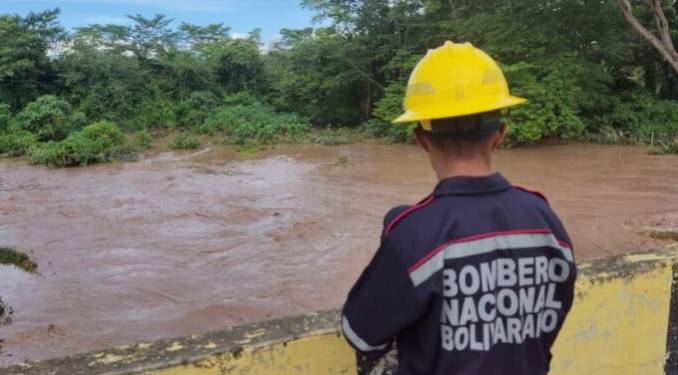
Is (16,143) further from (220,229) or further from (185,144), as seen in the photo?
(220,229)

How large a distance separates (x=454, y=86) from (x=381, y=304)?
47cm

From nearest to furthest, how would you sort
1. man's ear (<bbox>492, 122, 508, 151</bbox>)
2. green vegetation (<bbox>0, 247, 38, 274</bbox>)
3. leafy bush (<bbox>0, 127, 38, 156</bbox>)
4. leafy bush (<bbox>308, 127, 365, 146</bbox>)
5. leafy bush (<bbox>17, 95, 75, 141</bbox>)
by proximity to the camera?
man's ear (<bbox>492, 122, 508, 151</bbox>) → green vegetation (<bbox>0, 247, 38, 274</bbox>) → leafy bush (<bbox>0, 127, 38, 156</bbox>) → leafy bush (<bbox>17, 95, 75, 141</bbox>) → leafy bush (<bbox>308, 127, 365, 146</bbox>)

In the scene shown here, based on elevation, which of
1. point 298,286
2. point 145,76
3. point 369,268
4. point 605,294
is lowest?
point 298,286

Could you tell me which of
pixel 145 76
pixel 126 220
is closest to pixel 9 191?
pixel 126 220

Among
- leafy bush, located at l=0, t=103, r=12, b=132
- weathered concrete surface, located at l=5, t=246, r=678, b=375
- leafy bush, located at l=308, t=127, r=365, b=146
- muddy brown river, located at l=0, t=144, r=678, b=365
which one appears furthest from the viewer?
leafy bush, located at l=0, t=103, r=12, b=132

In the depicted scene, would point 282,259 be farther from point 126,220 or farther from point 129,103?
point 129,103

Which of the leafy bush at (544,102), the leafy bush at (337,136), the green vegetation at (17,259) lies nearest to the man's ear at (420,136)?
the green vegetation at (17,259)

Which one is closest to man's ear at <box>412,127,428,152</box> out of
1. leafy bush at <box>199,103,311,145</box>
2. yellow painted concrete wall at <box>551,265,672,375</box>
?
yellow painted concrete wall at <box>551,265,672,375</box>

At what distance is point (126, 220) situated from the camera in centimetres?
921

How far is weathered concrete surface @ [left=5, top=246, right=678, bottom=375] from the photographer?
1.52 meters

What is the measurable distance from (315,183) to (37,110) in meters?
11.3

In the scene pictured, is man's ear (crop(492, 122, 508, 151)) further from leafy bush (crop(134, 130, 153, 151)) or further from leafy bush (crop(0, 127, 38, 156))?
leafy bush (crop(0, 127, 38, 156))

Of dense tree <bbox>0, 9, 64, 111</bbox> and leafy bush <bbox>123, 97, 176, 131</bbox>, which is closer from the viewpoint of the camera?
dense tree <bbox>0, 9, 64, 111</bbox>

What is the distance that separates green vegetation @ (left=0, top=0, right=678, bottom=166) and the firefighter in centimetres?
1407
